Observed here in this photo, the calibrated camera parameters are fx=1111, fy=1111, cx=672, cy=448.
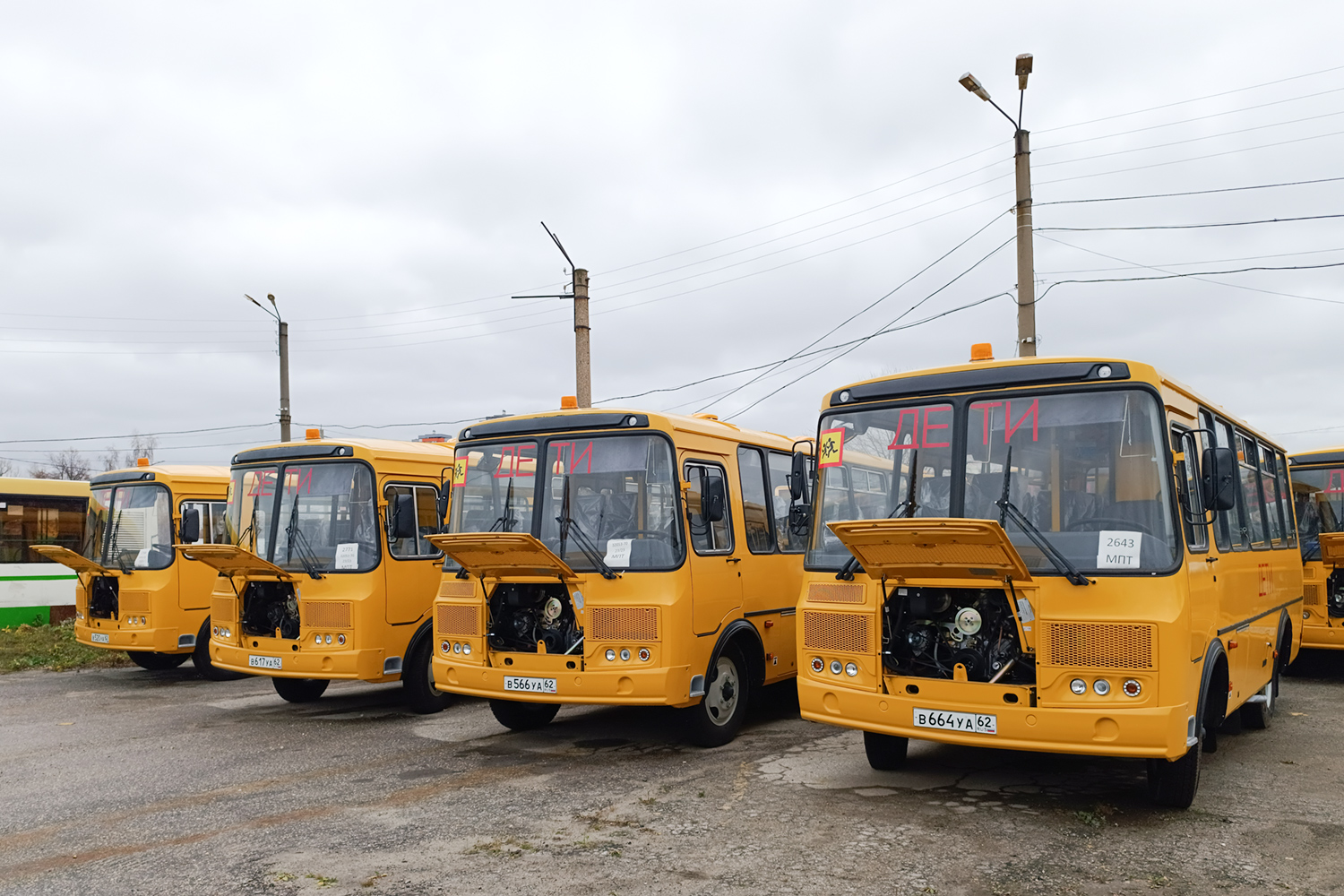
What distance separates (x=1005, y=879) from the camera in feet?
17.9

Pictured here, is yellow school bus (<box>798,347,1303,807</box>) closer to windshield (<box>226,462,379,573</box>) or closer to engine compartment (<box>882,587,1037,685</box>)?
engine compartment (<box>882,587,1037,685</box>)

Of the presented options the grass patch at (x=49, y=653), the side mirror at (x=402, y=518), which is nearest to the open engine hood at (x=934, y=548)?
the side mirror at (x=402, y=518)

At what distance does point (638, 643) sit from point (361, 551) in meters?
3.69

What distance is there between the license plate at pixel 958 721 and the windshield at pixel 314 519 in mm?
6069

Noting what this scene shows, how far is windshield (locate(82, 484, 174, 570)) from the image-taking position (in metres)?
14.2

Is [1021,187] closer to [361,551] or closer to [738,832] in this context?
[361,551]

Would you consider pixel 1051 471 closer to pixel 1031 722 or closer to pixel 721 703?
pixel 1031 722

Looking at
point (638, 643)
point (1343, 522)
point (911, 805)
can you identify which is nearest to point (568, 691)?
point (638, 643)

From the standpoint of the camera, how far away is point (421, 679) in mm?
11109

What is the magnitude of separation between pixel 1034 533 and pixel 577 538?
3735mm

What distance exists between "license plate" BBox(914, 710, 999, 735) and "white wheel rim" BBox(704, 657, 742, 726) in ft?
8.86

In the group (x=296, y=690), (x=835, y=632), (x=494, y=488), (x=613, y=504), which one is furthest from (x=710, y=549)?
(x=296, y=690)

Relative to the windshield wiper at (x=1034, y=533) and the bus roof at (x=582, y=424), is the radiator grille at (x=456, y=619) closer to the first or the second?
the bus roof at (x=582, y=424)

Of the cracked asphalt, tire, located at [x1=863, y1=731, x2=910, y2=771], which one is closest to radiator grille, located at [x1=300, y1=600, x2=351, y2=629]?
the cracked asphalt
